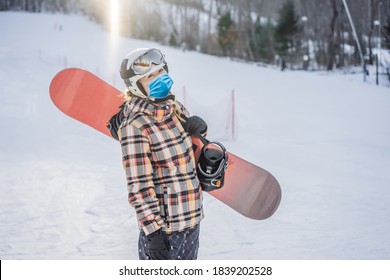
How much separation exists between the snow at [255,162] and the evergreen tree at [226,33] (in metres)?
13.0

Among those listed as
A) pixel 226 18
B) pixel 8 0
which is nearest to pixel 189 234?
pixel 8 0

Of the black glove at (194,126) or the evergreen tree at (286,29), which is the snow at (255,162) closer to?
the black glove at (194,126)

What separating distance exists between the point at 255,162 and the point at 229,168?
2.23m

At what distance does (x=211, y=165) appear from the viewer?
1409 millimetres

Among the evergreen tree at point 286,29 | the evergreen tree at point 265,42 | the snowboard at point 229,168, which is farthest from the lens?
the evergreen tree at point 265,42

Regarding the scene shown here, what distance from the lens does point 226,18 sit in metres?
19.9

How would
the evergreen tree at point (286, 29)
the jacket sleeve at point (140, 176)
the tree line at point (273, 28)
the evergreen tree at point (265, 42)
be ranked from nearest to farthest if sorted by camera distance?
the jacket sleeve at point (140, 176) → the tree line at point (273, 28) → the evergreen tree at point (286, 29) → the evergreen tree at point (265, 42)

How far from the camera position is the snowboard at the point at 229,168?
1775 millimetres

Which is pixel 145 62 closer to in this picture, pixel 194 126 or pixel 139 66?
pixel 139 66

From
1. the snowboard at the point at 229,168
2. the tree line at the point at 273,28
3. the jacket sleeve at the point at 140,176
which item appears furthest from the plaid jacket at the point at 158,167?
the tree line at the point at 273,28

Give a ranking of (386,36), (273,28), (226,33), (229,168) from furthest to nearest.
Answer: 1. (226,33)
2. (273,28)
3. (386,36)
4. (229,168)

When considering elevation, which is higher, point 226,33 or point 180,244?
point 226,33

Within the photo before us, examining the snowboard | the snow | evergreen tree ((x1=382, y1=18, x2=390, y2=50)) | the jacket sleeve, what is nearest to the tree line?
evergreen tree ((x1=382, y1=18, x2=390, y2=50))

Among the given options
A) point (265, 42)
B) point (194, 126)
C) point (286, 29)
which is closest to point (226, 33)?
point (265, 42)
